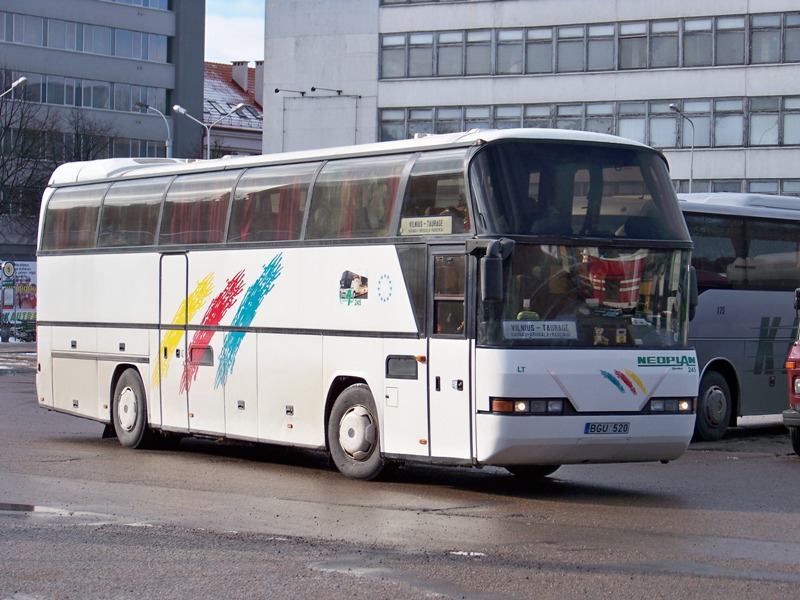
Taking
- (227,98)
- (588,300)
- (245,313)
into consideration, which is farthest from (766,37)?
(227,98)

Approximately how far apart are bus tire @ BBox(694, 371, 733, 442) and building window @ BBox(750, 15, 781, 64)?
39.6 metres

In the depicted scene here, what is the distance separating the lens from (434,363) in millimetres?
12750

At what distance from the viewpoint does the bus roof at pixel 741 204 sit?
19.9 m

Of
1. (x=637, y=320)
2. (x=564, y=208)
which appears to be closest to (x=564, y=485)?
(x=637, y=320)

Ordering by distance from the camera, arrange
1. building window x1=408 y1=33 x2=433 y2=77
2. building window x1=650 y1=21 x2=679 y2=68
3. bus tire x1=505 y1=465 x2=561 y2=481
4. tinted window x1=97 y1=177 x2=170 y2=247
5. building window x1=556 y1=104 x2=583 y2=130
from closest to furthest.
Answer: bus tire x1=505 y1=465 x2=561 y2=481 → tinted window x1=97 y1=177 x2=170 y2=247 → building window x1=650 y1=21 x2=679 y2=68 → building window x1=556 y1=104 x2=583 y2=130 → building window x1=408 y1=33 x2=433 y2=77

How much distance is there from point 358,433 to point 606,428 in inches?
104

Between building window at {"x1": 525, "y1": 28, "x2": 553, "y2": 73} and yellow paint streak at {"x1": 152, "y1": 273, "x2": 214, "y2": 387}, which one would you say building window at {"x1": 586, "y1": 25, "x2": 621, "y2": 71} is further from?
yellow paint streak at {"x1": 152, "y1": 273, "x2": 214, "y2": 387}

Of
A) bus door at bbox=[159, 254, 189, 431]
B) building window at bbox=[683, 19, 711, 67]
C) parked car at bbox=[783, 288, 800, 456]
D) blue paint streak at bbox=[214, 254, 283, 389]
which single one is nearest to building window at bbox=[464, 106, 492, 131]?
building window at bbox=[683, 19, 711, 67]

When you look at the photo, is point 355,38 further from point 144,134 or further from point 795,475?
point 795,475

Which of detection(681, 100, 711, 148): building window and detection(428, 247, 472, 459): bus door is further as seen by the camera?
detection(681, 100, 711, 148): building window

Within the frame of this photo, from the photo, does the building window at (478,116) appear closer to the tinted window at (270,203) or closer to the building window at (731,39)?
the building window at (731,39)

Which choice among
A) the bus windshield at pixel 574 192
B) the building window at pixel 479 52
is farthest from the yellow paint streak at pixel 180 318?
the building window at pixel 479 52

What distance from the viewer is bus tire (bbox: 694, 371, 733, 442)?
19.5 m

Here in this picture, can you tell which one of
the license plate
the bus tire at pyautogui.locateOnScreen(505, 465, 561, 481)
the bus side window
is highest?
the bus side window
